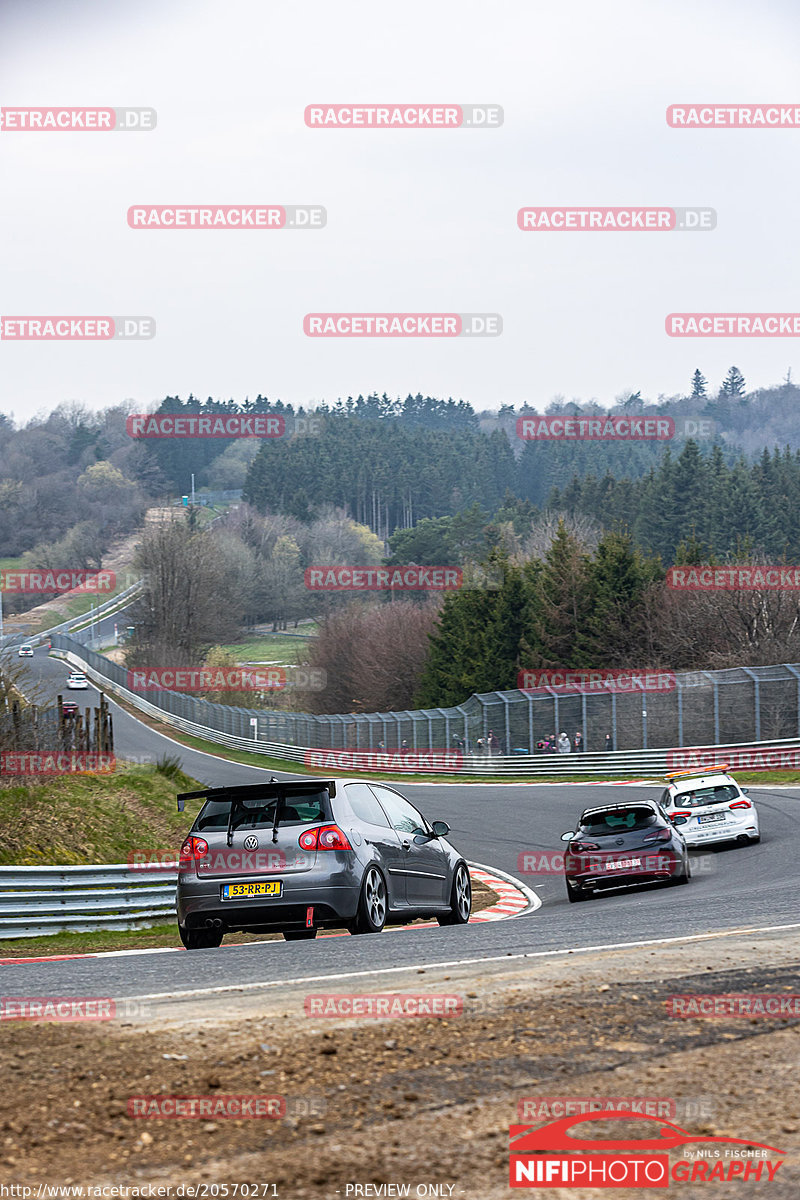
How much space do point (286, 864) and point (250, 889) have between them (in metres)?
0.40

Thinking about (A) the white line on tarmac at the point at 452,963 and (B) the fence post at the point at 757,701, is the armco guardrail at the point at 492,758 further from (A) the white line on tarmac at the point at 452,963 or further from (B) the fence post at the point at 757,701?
(A) the white line on tarmac at the point at 452,963

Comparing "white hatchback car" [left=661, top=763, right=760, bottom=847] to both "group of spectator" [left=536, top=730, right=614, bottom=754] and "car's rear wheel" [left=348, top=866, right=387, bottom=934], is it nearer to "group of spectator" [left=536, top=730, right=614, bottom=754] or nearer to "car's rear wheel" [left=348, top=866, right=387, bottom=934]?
"car's rear wheel" [left=348, top=866, right=387, bottom=934]

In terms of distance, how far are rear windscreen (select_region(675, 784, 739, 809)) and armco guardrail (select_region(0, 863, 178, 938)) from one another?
10652 millimetres

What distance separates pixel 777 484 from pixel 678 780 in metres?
77.3

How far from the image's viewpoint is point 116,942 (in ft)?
45.6

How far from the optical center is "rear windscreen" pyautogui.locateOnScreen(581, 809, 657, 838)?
56.9 feet

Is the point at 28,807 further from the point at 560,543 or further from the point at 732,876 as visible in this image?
the point at 560,543

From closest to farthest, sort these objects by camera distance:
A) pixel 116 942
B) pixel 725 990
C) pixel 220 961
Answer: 1. pixel 725 990
2. pixel 220 961
3. pixel 116 942

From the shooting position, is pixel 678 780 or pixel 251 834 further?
pixel 678 780

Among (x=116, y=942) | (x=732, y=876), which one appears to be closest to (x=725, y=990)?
(x=116, y=942)

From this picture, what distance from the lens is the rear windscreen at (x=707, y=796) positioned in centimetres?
2242

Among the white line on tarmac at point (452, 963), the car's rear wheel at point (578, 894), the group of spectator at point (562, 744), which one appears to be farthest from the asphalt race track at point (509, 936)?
the group of spectator at point (562, 744)

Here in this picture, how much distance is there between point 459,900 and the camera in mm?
14023

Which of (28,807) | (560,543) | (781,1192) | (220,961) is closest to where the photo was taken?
(781,1192)
